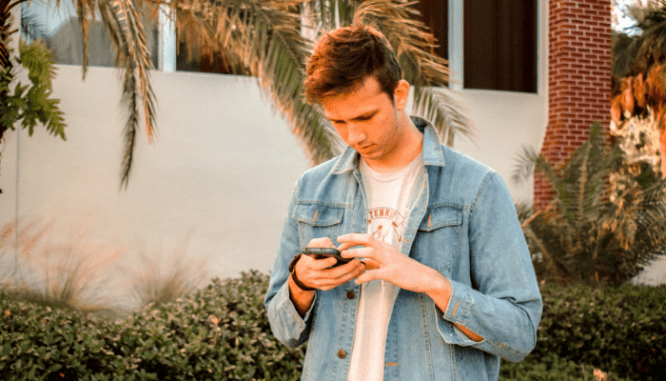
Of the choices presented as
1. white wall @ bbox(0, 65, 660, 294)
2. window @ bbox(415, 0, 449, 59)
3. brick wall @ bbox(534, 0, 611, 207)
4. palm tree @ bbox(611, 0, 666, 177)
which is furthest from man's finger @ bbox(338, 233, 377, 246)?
palm tree @ bbox(611, 0, 666, 177)

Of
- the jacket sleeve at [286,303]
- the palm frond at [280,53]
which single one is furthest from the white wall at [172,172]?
the jacket sleeve at [286,303]

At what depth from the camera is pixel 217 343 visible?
3.77 m

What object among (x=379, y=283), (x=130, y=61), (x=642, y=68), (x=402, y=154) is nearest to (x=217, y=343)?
(x=379, y=283)

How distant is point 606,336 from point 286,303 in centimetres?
452

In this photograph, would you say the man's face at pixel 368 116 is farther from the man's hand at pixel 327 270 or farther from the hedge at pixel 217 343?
the hedge at pixel 217 343

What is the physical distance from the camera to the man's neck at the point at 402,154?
1698 millimetres

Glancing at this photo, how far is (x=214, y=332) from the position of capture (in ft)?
12.6

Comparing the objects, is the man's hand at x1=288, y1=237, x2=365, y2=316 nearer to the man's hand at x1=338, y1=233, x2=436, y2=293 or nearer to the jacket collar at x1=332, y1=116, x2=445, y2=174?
the man's hand at x1=338, y1=233, x2=436, y2=293

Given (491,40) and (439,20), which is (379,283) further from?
(491,40)

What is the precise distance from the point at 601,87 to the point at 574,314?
4.94 metres

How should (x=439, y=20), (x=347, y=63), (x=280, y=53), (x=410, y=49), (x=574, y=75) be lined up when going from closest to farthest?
(x=347, y=63), (x=280, y=53), (x=410, y=49), (x=439, y=20), (x=574, y=75)

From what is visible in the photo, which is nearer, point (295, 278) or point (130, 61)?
point (295, 278)

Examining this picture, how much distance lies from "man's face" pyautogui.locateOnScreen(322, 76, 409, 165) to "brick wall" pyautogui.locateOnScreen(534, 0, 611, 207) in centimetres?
753

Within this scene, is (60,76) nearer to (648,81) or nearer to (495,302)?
(495,302)
